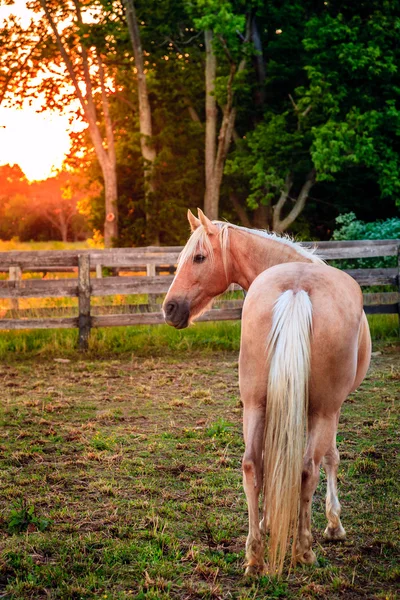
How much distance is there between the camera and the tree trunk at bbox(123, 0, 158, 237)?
1870 cm

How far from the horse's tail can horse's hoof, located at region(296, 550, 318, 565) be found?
0.44 ft

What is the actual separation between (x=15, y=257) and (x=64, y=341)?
4.72ft

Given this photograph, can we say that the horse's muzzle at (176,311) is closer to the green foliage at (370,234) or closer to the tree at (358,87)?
the green foliage at (370,234)

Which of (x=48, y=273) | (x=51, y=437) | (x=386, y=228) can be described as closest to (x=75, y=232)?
(x=48, y=273)

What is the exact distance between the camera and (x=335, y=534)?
3469mm

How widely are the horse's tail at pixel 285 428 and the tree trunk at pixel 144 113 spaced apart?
1704 cm

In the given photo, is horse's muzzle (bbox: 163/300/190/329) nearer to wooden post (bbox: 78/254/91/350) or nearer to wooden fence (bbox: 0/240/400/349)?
wooden fence (bbox: 0/240/400/349)

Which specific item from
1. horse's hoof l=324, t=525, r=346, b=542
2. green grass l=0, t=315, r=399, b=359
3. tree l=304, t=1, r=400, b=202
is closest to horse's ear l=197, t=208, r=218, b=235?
horse's hoof l=324, t=525, r=346, b=542

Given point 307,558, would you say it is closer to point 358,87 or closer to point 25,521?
point 25,521

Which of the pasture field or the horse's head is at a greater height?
the horse's head

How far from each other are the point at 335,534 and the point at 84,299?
21.7 ft

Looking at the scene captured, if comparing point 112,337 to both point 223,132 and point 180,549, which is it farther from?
point 223,132

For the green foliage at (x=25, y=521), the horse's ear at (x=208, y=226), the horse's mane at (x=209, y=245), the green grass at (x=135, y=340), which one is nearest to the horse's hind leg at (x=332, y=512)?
the horse's mane at (x=209, y=245)

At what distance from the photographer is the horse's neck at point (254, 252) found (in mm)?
3953
